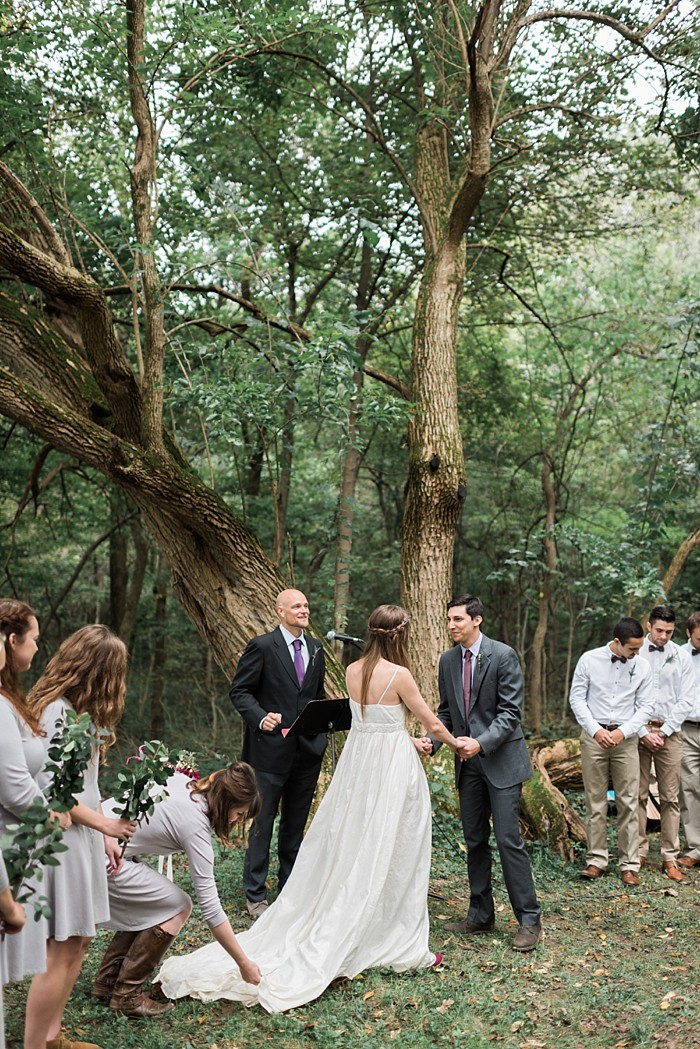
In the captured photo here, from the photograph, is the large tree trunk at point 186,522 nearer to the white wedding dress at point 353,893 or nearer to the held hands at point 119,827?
the white wedding dress at point 353,893

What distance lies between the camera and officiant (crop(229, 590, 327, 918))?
19.5 ft

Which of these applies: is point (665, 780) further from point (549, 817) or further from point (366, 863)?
point (366, 863)

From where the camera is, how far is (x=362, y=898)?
195 inches

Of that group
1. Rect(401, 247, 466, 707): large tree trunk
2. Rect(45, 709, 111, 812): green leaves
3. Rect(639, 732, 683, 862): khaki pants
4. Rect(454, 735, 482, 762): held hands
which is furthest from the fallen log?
Rect(45, 709, 111, 812): green leaves

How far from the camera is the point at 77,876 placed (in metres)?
3.64

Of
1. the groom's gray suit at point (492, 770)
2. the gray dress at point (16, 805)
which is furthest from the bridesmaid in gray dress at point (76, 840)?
the groom's gray suit at point (492, 770)

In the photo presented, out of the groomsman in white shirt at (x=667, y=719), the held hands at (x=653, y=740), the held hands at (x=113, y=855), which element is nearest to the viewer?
the held hands at (x=113, y=855)

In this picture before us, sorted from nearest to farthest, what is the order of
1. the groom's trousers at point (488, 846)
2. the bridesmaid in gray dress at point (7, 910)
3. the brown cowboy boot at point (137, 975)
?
1. the bridesmaid in gray dress at point (7, 910)
2. the brown cowboy boot at point (137, 975)
3. the groom's trousers at point (488, 846)

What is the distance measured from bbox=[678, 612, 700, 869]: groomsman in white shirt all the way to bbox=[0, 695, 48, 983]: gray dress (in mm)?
5629

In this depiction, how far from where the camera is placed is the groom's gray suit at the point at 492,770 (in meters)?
5.49

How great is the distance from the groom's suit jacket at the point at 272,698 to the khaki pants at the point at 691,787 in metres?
3.25

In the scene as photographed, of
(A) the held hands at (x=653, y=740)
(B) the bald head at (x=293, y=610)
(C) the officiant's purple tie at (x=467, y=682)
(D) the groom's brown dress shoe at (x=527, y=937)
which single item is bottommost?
(D) the groom's brown dress shoe at (x=527, y=937)

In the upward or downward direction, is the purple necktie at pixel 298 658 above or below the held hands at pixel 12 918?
above

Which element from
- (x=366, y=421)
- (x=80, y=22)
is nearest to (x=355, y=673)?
(x=366, y=421)
